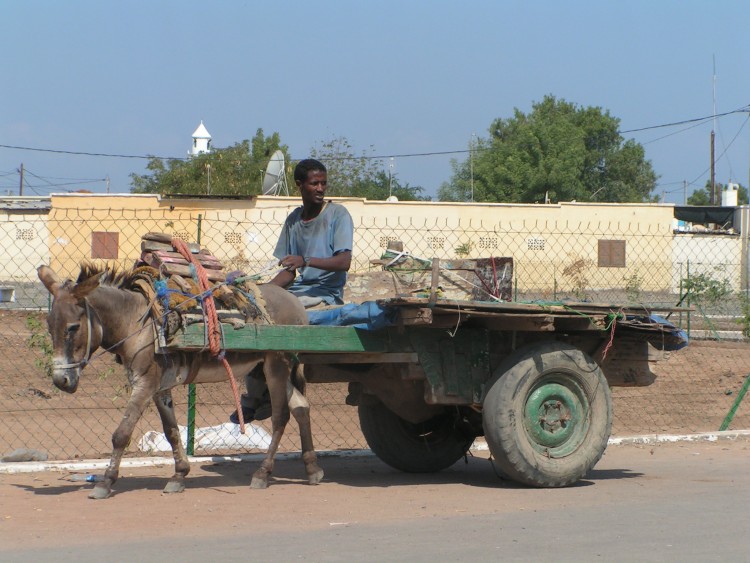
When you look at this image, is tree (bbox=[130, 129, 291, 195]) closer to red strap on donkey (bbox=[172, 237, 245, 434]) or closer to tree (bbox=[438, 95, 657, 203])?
tree (bbox=[438, 95, 657, 203])

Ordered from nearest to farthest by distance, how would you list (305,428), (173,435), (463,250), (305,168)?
(173,435), (305,428), (305,168), (463,250)

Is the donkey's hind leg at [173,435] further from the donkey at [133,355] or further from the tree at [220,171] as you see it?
the tree at [220,171]

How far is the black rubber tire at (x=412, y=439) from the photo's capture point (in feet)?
29.0

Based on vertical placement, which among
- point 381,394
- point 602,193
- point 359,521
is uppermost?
point 602,193

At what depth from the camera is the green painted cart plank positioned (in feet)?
23.4

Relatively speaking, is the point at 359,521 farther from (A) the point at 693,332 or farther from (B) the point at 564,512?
(A) the point at 693,332

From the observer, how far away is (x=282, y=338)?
7.31 meters

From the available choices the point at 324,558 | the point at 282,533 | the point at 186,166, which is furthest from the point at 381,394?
the point at 186,166

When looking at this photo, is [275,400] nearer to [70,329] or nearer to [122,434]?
[122,434]

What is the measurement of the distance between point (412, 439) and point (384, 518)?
2.25 m

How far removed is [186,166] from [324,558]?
43.3 m

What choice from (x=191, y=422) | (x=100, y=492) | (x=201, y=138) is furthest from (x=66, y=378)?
(x=201, y=138)

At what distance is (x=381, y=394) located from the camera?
26.8ft

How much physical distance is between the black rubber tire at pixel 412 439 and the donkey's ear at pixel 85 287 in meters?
2.67
